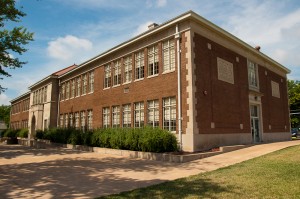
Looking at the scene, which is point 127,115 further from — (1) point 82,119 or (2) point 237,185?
(2) point 237,185

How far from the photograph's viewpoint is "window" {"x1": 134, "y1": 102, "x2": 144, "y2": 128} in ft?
66.0

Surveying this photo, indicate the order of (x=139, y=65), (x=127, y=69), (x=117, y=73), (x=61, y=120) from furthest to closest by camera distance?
(x=61, y=120), (x=117, y=73), (x=127, y=69), (x=139, y=65)

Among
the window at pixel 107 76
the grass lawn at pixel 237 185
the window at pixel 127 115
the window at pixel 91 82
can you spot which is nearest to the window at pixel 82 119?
the window at pixel 91 82

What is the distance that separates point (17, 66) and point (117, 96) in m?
9.15

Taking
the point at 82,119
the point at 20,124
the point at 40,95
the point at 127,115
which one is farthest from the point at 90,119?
the point at 20,124

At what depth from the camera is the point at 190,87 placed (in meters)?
16.2

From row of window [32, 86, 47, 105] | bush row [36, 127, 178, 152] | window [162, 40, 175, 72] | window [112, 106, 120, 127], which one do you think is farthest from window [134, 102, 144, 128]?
row of window [32, 86, 47, 105]

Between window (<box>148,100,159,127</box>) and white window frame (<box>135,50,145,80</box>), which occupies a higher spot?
white window frame (<box>135,50,145,80</box>)

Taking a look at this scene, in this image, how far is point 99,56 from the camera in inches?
1017

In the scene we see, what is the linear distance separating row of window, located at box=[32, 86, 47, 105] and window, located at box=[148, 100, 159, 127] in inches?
902

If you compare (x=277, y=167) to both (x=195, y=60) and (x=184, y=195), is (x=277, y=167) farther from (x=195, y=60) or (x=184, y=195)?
(x=195, y=60)

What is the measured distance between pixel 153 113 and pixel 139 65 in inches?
175

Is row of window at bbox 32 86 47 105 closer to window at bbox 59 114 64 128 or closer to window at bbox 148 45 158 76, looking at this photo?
window at bbox 59 114 64 128

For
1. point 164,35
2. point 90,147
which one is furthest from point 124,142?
point 164,35
